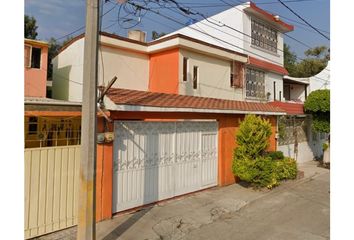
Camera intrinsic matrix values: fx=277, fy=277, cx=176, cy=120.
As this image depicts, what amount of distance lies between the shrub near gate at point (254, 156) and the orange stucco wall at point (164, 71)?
12.2ft

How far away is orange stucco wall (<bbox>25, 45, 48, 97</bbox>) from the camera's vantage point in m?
13.0

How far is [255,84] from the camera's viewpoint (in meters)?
17.0

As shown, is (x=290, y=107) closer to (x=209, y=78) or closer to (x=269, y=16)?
(x=209, y=78)

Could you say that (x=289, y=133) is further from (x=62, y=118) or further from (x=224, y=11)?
(x=62, y=118)

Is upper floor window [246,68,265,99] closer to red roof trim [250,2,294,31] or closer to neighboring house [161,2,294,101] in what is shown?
neighboring house [161,2,294,101]

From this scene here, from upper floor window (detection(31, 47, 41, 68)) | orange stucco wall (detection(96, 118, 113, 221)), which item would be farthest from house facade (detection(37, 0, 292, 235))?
upper floor window (detection(31, 47, 41, 68))

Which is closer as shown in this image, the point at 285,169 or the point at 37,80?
the point at 285,169

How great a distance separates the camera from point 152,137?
7.70m

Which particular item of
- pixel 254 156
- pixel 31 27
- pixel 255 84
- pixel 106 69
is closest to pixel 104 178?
pixel 254 156

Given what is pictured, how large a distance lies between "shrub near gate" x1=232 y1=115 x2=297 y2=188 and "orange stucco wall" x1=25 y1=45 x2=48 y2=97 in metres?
9.66

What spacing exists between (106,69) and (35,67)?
4.53m

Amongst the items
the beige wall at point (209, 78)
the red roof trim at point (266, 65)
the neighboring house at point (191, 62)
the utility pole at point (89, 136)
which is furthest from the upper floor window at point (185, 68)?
the utility pole at point (89, 136)
